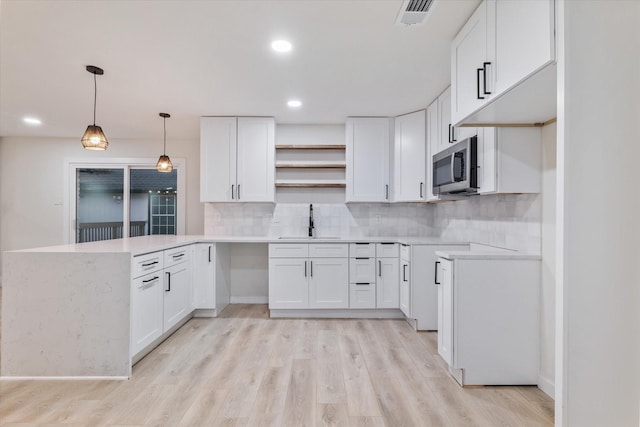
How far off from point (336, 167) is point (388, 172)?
689mm

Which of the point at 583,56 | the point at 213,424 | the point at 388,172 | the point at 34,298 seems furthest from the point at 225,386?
the point at 388,172

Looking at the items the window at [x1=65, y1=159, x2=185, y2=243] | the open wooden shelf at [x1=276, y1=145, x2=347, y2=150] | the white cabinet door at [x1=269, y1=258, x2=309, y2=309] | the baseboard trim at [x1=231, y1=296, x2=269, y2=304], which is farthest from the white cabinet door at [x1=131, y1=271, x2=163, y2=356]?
the window at [x1=65, y1=159, x2=185, y2=243]

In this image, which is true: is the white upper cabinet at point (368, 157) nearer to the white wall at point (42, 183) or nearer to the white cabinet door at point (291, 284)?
the white cabinet door at point (291, 284)

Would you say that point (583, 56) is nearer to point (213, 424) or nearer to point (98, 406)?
point (213, 424)

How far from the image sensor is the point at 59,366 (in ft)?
8.06

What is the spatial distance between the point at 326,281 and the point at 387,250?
77cm

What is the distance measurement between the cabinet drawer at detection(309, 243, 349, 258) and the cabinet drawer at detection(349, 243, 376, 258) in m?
0.06

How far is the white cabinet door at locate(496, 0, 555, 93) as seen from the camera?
1385mm

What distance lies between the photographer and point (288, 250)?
397 centimetres

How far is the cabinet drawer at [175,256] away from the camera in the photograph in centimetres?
318

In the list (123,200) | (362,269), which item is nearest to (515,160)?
(362,269)

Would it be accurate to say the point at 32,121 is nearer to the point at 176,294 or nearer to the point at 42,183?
the point at 42,183

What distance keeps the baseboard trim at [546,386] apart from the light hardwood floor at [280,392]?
0.12ft

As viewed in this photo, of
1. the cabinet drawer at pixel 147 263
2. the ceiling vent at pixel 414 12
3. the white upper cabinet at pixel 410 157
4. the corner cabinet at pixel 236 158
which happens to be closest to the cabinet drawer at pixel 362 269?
the white upper cabinet at pixel 410 157
